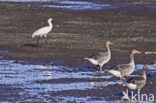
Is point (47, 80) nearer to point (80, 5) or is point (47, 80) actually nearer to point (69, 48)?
point (69, 48)

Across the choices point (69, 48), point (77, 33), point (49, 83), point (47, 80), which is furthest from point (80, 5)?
point (49, 83)

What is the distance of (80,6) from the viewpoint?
39500 millimetres

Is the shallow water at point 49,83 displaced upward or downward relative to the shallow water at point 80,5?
downward

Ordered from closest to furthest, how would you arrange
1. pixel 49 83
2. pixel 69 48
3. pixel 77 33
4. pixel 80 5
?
pixel 49 83 < pixel 69 48 < pixel 77 33 < pixel 80 5

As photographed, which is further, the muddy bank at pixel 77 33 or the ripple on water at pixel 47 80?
the muddy bank at pixel 77 33

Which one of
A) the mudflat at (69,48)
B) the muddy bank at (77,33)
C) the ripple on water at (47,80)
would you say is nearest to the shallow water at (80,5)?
the mudflat at (69,48)

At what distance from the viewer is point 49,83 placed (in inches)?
645

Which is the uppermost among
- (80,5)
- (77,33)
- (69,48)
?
(80,5)

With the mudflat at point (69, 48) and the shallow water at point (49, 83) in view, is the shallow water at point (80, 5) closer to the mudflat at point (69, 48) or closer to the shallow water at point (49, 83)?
the mudflat at point (69, 48)

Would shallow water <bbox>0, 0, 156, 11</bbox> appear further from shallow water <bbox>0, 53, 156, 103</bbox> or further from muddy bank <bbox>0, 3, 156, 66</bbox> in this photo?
shallow water <bbox>0, 53, 156, 103</bbox>

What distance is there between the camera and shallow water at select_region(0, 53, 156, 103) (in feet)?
47.2

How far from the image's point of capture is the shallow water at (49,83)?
47.2 feet

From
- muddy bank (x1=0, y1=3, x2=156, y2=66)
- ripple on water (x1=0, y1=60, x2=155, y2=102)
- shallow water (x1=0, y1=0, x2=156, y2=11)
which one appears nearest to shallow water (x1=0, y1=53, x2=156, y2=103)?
ripple on water (x1=0, y1=60, x2=155, y2=102)

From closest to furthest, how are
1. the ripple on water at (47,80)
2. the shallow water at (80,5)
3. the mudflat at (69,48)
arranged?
the ripple on water at (47,80) < the mudflat at (69,48) < the shallow water at (80,5)
